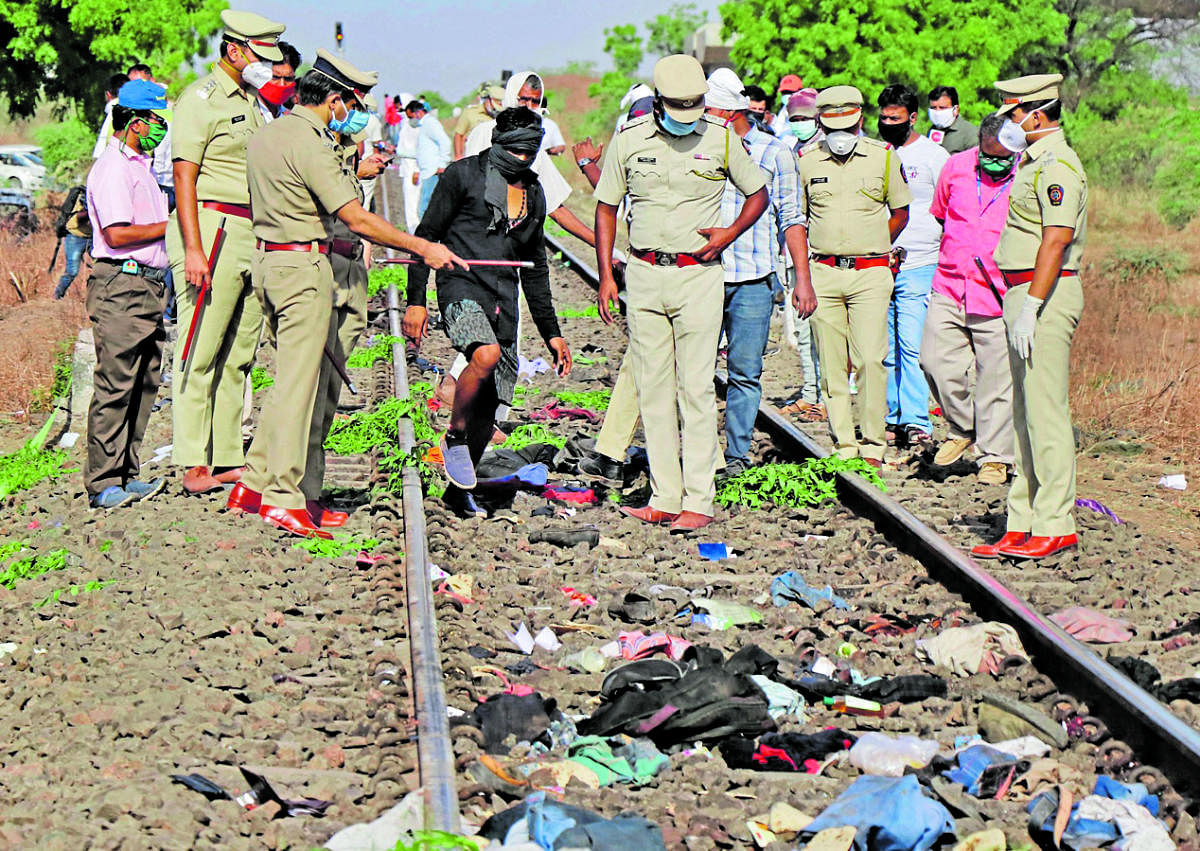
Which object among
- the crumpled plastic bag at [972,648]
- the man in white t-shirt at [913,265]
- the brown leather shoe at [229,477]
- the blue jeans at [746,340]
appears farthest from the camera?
the man in white t-shirt at [913,265]

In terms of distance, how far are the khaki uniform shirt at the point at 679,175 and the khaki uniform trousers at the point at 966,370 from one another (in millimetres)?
2023

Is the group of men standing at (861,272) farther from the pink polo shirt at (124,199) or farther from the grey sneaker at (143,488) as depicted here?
the grey sneaker at (143,488)

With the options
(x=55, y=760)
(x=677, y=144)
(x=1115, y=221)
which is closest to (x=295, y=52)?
(x=677, y=144)

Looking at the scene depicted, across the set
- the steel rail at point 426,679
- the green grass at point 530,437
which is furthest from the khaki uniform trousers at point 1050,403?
the green grass at point 530,437

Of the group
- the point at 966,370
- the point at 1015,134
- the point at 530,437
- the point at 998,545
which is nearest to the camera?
the point at 1015,134

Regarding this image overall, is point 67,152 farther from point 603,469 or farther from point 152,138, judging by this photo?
point 603,469

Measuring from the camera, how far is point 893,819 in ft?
14.8

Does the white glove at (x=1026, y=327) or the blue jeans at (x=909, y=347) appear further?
the blue jeans at (x=909, y=347)

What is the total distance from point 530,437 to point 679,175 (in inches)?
110

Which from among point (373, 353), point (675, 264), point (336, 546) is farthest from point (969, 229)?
point (373, 353)

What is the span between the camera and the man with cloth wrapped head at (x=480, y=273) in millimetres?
8453

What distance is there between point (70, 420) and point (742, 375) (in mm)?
5247

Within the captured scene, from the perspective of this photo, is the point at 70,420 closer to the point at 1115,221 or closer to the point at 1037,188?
the point at 1037,188

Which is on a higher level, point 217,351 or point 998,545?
point 217,351
